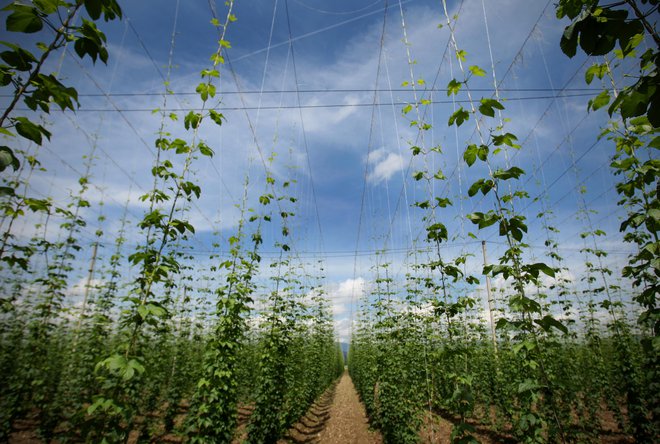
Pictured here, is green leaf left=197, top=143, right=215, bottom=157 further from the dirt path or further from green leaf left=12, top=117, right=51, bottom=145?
the dirt path

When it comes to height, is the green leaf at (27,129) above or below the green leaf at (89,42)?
below

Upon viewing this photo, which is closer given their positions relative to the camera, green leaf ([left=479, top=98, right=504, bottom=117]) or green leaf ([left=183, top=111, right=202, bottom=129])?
green leaf ([left=479, top=98, right=504, bottom=117])

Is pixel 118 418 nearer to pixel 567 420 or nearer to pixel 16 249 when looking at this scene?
pixel 16 249

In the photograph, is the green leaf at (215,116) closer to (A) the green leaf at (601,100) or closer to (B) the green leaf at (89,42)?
(B) the green leaf at (89,42)

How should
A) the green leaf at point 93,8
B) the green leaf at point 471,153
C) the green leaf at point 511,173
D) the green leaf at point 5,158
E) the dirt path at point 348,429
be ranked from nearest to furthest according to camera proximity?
the green leaf at point 5,158, the green leaf at point 93,8, the green leaf at point 511,173, the green leaf at point 471,153, the dirt path at point 348,429

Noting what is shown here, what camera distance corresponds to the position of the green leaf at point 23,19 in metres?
1.48

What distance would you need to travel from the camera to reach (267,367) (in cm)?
664

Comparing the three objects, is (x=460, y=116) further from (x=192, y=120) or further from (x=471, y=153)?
(x=192, y=120)

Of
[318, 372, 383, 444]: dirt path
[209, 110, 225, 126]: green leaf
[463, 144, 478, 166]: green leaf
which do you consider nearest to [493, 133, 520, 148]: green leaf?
[463, 144, 478, 166]: green leaf

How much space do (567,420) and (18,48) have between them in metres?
11.0

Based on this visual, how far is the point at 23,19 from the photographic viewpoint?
1.51 meters

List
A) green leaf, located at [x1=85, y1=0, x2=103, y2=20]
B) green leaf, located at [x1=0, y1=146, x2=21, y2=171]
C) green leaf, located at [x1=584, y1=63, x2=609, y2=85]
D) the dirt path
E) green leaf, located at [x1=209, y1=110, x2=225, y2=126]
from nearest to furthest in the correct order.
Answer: green leaf, located at [x1=0, y1=146, x2=21, y2=171] → green leaf, located at [x1=85, y1=0, x2=103, y2=20] → green leaf, located at [x1=584, y1=63, x2=609, y2=85] → green leaf, located at [x1=209, y1=110, x2=225, y2=126] → the dirt path

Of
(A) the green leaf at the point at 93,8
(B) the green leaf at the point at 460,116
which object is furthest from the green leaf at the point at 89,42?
(B) the green leaf at the point at 460,116

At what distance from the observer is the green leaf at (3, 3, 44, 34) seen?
148 cm
